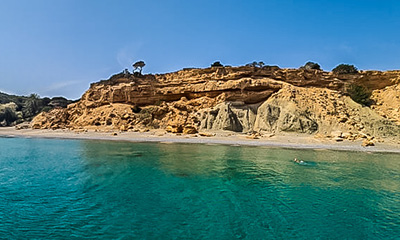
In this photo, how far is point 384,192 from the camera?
8.48 m

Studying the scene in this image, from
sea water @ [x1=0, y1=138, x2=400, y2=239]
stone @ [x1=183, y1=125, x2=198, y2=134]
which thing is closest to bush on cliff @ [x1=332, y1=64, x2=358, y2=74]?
stone @ [x1=183, y1=125, x2=198, y2=134]

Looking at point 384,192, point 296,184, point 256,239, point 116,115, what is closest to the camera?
point 256,239

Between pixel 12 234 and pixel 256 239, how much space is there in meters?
5.45

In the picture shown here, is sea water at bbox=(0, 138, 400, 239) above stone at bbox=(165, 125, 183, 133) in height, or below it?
below

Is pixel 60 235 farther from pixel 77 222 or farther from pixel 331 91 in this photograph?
pixel 331 91

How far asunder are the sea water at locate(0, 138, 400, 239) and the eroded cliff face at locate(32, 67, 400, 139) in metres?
17.0

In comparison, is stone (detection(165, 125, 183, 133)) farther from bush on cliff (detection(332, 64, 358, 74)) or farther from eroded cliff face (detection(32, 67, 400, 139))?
bush on cliff (detection(332, 64, 358, 74))

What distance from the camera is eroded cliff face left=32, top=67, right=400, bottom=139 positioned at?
93.5ft

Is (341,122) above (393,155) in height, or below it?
above

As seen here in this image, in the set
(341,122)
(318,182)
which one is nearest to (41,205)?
(318,182)

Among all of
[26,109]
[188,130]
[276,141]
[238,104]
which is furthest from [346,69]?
[26,109]

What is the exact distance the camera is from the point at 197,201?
743cm

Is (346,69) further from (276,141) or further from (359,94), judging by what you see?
(276,141)

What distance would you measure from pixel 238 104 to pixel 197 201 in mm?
27394
